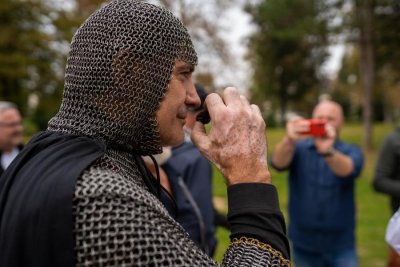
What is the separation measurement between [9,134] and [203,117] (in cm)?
456

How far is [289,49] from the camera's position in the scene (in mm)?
37812

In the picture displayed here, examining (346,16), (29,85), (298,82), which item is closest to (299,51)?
(298,82)

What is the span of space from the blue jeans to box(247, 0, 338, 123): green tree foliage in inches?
790

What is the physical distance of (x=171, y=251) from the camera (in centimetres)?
136

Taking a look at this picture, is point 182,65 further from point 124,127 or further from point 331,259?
point 331,259

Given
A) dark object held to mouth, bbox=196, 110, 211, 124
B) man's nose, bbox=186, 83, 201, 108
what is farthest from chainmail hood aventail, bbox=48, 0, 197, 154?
dark object held to mouth, bbox=196, 110, 211, 124

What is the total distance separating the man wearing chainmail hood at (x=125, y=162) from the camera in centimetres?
131

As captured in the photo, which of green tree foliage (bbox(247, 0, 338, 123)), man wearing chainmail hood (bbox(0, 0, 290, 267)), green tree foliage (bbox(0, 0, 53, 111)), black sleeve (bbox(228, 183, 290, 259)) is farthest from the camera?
green tree foliage (bbox(247, 0, 338, 123))

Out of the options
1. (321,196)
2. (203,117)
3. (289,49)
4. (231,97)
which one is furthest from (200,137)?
(289,49)

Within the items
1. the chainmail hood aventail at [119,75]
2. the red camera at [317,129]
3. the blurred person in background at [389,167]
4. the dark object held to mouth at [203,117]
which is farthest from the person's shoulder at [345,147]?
the chainmail hood aventail at [119,75]

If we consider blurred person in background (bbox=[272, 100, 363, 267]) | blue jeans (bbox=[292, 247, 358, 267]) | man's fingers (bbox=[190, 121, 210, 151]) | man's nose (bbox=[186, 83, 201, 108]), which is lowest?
blue jeans (bbox=[292, 247, 358, 267])

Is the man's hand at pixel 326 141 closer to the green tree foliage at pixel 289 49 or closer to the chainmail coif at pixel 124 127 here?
the chainmail coif at pixel 124 127

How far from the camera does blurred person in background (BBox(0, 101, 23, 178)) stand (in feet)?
18.9

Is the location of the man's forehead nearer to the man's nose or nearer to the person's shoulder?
the man's nose
